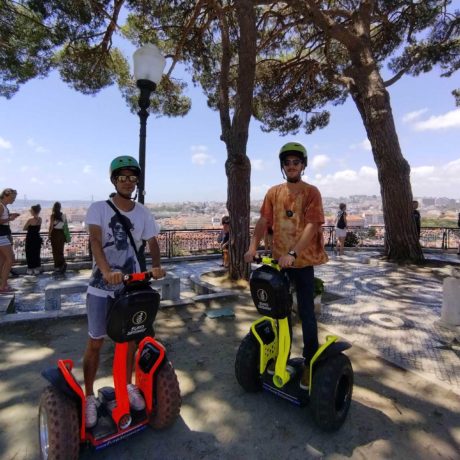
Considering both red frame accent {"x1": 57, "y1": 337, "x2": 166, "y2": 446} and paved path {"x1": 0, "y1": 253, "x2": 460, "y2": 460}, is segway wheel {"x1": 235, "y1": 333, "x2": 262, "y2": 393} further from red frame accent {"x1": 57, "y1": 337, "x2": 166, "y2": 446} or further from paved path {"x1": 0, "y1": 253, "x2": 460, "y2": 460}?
red frame accent {"x1": 57, "y1": 337, "x2": 166, "y2": 446}

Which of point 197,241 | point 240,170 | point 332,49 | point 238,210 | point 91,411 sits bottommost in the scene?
point 91,411

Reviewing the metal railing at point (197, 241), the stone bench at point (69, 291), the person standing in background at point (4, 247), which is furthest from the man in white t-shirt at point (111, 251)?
the metal railing at point (197, 241)

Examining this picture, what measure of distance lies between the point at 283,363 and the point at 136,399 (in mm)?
1140

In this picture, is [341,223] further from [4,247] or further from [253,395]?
[253,395]

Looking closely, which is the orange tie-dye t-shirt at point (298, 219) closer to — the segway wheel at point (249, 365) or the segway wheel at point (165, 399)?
the segway wheel at point (249, 365)

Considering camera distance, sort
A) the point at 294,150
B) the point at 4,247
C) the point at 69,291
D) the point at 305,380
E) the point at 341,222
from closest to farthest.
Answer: the point at 305,380 < the point at 294,150 < the point at 69,291 < the point at 4,247 < the point at 341,222

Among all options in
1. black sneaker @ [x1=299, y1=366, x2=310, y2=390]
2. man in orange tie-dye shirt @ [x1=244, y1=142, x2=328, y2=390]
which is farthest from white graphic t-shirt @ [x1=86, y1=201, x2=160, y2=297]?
black sneaker @ [x1=299, y1=366, x2=310, y2=390]

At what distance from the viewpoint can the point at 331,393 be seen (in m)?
2.56

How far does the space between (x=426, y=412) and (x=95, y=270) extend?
2926 millimetres

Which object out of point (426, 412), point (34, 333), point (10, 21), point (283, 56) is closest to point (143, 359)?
point (426, 412)

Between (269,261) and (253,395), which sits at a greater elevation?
(269,261)

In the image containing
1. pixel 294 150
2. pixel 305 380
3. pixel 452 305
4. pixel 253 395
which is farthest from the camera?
pixel 452 305

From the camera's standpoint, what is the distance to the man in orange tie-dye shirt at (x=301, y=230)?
2.95 m

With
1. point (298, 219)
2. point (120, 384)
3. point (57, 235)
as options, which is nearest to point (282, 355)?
point (298, 219)
